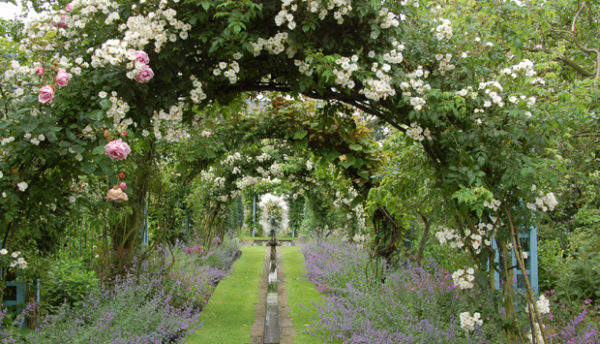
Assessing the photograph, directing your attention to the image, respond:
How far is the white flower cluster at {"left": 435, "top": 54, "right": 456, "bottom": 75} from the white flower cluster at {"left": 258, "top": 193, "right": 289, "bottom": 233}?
53.5ft

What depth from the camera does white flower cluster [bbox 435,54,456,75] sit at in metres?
2.75

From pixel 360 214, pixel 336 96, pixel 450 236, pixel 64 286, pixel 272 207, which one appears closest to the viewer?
pixel 450 236

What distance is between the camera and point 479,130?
2.64 m

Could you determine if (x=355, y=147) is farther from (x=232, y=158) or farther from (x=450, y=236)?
(x=232, y=158)

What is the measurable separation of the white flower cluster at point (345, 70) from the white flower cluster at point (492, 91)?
708 millimetres

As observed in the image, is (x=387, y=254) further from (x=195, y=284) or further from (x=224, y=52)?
(x=224, y=52)

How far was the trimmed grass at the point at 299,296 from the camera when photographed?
4.71 metres

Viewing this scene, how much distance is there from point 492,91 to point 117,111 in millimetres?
2024

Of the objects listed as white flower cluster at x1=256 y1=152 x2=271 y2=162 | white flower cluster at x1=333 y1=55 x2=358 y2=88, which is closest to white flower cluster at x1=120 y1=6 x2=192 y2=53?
white flower cluster at x1=333 y1=55 x2=358 y2=88

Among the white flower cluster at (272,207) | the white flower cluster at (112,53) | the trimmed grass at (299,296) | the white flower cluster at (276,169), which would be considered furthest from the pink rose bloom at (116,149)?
the white flower cluster at (272,207)

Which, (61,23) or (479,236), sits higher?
(61,23)

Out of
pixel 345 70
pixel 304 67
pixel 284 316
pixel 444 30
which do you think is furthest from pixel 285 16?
pixel 284 316

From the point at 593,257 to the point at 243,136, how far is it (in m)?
3.64

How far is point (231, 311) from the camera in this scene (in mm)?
5824
